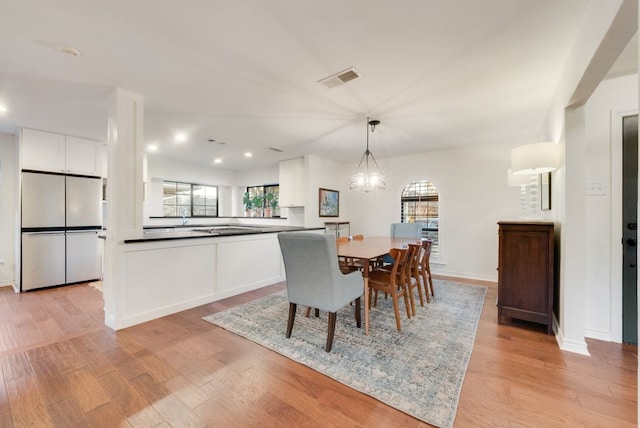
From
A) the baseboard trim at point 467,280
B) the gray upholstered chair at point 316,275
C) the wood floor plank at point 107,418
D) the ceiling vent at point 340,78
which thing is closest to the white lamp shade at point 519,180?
the baseboard trim at point 467,280

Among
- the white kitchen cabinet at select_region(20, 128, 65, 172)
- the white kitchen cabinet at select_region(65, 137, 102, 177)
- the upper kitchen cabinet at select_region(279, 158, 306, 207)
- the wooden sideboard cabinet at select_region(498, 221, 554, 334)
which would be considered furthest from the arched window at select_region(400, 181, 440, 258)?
the white kitchen cabinet at select_region(20, 128, 65, 172)

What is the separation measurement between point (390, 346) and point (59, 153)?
5503mm

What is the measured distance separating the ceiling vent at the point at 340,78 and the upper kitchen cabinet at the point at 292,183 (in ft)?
9.80

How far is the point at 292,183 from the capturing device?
557 centimetres

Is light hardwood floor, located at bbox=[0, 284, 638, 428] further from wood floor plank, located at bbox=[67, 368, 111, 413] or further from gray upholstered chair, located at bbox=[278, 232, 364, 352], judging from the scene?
gray upholstered chair, located at bbox=[278, 232, 364, 352]

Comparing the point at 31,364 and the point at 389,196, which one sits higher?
the point at 389,196

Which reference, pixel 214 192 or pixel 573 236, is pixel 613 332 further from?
pixel 214 192

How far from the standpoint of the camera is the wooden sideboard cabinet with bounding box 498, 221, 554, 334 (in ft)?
8.14

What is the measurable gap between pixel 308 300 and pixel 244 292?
1.87 metres

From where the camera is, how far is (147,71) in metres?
2.31

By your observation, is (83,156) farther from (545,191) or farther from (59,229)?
(545,191)

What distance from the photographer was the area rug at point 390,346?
5.49 feet

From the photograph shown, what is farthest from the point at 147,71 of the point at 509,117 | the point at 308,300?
the point at 509,117

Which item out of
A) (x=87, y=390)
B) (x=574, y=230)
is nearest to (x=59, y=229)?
(x=87, y=390)
